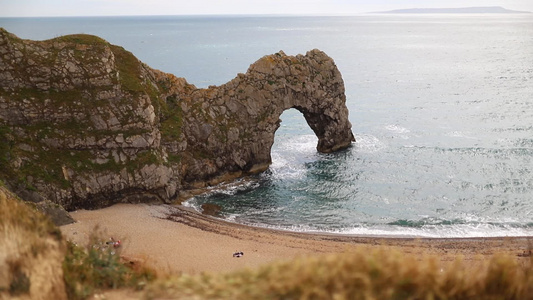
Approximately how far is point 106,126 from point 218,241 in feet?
45.9

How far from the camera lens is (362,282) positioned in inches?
364

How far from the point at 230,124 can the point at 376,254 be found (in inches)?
1437

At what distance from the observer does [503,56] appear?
139 m

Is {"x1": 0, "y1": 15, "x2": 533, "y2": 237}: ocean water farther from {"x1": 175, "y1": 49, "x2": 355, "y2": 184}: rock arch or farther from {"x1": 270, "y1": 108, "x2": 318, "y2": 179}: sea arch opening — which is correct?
{"x1": 175, "y1": 49, "x2": 355, "y2": 184}: rock arch

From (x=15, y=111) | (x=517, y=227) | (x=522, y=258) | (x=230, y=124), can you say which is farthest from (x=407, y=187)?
(x=15, y=111)

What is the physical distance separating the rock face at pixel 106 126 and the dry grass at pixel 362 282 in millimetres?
26762

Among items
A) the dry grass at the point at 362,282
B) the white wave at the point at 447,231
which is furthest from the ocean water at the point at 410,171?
the dry grass at the point at 362,282

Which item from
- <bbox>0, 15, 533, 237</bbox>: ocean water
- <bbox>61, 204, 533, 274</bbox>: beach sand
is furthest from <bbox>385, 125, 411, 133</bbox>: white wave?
<bbox>61, 204, 533, 274</bbox>: beach sand

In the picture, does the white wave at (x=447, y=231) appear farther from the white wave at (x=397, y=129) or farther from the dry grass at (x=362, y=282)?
the white wave at (x=397, y=129)

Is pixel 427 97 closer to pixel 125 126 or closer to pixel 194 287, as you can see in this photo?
pixel 125 126

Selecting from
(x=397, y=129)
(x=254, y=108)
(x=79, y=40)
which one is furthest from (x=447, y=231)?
(x=79, y=40)

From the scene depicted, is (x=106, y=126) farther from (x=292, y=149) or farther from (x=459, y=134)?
(x=459, y=134)

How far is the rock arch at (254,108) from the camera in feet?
145

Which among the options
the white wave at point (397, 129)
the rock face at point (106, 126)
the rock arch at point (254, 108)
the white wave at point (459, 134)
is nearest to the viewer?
the rock face at point (106, 126)
